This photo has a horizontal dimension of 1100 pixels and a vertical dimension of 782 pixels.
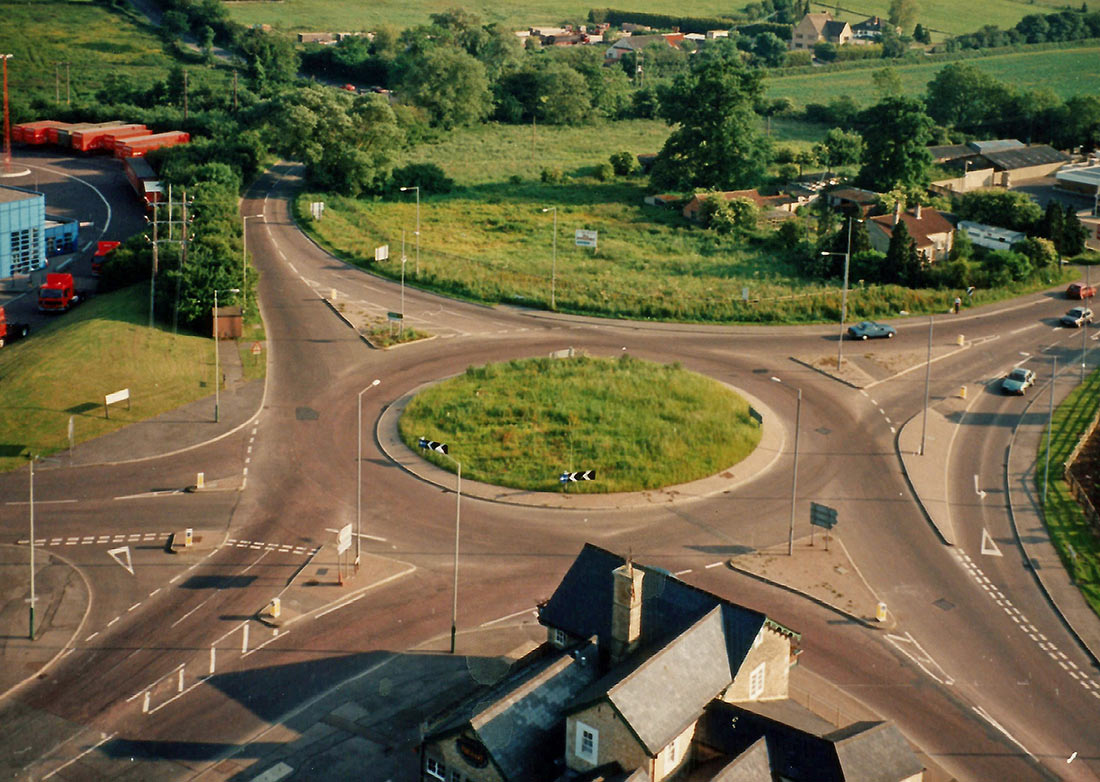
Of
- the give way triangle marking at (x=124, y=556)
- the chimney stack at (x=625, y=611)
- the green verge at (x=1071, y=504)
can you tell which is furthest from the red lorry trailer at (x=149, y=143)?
the chimney stack at (x=625, y=611)

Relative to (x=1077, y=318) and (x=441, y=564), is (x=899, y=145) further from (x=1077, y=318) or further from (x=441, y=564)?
(x=441, y=564)

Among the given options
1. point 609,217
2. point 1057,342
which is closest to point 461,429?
point 1057,342

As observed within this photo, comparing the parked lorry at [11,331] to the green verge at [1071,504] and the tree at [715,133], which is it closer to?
the green verge at [1071,504]

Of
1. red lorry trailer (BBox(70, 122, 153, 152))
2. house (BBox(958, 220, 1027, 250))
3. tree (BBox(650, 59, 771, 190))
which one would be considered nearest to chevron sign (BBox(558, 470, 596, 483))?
house (BBox(958, 220, 1027, 250))

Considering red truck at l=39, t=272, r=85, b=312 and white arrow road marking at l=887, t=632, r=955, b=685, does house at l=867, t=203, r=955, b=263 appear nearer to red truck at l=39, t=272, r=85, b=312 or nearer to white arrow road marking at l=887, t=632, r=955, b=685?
white arrow road marking at l=887, t=632, r=955, b=685

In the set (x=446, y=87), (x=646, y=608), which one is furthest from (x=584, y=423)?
(x=446, y=87)
